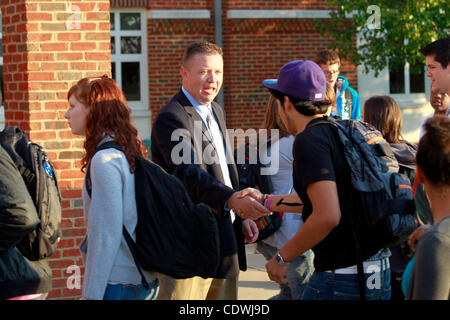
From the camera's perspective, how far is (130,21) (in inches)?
595

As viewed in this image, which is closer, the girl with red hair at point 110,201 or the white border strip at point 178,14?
the girl with red hair at point 110,201

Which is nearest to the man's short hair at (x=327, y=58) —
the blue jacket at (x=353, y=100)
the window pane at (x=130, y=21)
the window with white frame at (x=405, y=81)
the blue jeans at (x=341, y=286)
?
the blue jacket at (x=353, y=100)

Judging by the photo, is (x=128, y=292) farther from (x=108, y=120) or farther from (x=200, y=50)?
(x=200, y=50)

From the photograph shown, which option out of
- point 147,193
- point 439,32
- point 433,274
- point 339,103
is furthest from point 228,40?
point 433,274

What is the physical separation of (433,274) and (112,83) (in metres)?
1.95

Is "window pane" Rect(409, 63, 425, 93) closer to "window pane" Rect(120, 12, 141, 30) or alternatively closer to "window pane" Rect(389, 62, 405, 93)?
"window pane" Rect(389, 62, 405, 93)

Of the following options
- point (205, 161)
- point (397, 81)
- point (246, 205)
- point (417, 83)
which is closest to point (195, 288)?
point (246, 205)

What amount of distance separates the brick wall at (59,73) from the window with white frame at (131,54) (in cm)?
923

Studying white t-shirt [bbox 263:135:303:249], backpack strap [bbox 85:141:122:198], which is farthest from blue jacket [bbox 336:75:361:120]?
backpack strap [bbox 85:141:122:198]

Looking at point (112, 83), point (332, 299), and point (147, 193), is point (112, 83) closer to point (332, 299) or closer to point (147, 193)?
point (147, 193)

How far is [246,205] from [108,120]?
1.03 metres

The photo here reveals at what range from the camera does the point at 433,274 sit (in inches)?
94.0

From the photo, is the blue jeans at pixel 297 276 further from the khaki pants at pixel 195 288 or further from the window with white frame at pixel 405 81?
the window with white frame at pixel 405 81

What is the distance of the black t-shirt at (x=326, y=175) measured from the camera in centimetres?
311
